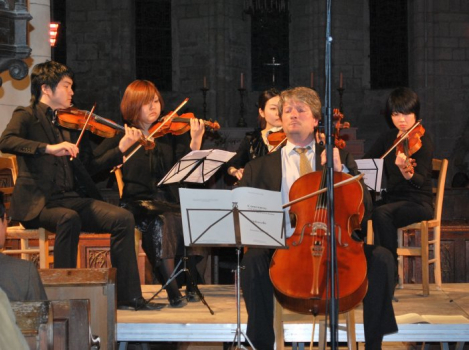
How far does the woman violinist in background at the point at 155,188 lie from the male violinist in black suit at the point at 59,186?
0.61 ft

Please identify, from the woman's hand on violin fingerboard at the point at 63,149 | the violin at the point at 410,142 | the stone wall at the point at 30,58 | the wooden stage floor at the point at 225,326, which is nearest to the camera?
the wooden stage floor at the point at 225,326

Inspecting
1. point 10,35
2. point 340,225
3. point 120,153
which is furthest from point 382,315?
point 10,35

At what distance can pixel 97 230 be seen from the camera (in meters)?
4.84

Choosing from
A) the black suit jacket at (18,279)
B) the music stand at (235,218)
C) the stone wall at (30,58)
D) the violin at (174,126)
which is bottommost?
the black suit jacket at (18,279)

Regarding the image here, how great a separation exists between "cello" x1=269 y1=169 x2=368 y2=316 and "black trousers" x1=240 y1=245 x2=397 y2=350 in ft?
0.58

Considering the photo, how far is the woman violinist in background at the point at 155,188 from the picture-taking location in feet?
16.1

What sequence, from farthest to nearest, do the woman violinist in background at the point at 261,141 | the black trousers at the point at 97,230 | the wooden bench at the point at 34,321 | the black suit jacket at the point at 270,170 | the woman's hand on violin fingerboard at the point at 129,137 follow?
the woman violinist in background at the point at 261,141, the woman's hand on violin fingerboard at the point at 129,137, the black trousers at the point at 97,230, the black suit jacket at the point at 270,170, the wooden bench at the point at 34,321

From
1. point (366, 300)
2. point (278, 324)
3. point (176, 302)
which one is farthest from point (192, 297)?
point (366, 300)

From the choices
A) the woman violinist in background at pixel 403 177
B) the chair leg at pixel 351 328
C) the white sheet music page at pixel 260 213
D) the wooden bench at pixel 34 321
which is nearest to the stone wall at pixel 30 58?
the woman violinist in background at pixel 403 177

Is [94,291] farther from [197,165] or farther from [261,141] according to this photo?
[261,141]

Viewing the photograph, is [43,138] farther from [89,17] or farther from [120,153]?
[89,17]

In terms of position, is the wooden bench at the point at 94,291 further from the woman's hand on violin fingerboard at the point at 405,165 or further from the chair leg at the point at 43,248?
the woman's hand on violin fingerboard at the point at 405,165

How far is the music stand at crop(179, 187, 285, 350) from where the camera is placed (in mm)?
3842

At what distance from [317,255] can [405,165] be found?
5.09 ft
